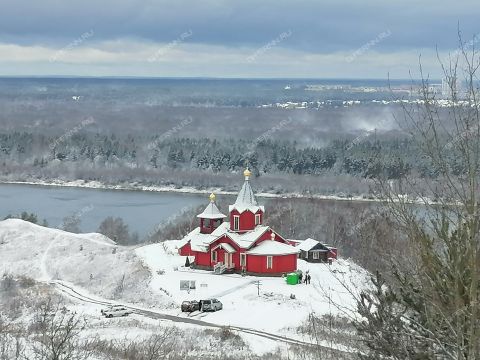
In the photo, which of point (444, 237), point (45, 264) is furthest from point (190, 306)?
point (444, 237)

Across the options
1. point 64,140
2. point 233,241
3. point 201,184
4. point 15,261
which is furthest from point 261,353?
point 64,140

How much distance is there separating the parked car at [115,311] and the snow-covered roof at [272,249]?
5201 millimetres

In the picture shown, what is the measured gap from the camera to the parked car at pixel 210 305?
20.6 meters

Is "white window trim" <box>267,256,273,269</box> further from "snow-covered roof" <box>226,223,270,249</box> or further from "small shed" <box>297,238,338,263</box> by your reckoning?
"small shed" <box>297,238,338,263</box>

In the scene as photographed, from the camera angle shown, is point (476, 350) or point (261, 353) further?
point (261, 353)

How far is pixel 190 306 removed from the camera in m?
20.8

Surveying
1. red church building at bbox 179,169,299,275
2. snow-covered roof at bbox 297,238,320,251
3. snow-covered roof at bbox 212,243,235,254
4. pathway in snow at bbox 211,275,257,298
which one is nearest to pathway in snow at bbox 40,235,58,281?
red church building at bbox 179,169,299,275

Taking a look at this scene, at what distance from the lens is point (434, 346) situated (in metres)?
5.27

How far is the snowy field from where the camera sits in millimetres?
19766

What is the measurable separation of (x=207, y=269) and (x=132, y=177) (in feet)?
159

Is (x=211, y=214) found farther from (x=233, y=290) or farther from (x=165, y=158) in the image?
(x=165, y=158)

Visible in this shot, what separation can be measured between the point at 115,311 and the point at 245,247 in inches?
220

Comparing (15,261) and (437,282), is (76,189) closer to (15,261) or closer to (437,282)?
(15,261)

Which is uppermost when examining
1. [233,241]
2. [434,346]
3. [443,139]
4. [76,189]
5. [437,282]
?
[443,139]
